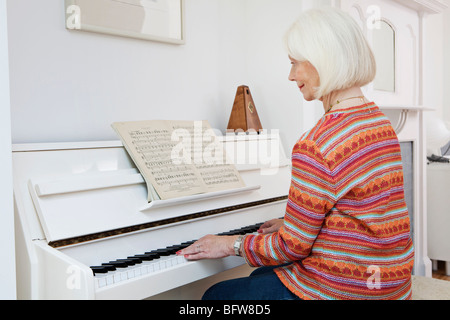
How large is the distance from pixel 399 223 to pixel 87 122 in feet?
4.06

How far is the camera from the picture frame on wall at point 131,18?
1808 mm

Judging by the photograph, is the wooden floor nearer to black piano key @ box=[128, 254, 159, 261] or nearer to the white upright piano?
the white upright piano

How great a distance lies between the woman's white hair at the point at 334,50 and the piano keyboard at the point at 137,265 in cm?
64

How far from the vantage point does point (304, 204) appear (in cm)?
116

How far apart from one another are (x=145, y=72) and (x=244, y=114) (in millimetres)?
491

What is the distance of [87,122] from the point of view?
188cm

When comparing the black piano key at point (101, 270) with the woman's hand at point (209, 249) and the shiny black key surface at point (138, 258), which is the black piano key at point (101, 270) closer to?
the shiny black key surface at point (138, 258)

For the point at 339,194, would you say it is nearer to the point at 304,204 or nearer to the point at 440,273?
the point at 304,204

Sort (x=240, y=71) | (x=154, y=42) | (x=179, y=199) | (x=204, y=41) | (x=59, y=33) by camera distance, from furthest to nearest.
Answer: (x=240, y=71) < (x=204, y=41) < (x=154, y=42) < (x=59, y=33) < (x=179, y=199)

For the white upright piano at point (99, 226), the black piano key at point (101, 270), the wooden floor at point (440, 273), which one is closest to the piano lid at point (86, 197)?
the white upright piano at point (99, 226)

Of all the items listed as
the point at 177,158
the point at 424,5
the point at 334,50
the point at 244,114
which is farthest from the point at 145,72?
the point at 424,5

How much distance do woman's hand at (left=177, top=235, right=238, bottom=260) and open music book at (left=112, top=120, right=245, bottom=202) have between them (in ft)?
0.61

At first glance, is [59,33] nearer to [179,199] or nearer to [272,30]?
[179,199]

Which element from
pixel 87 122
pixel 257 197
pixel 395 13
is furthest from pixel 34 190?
pixel 395 13
